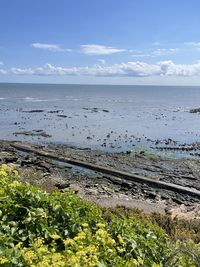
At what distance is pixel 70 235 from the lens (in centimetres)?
695

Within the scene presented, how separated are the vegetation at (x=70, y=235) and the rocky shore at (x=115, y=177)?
12.1 meters

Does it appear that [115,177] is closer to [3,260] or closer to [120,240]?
[120,240]

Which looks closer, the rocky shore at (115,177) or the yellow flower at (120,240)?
the yellow flower at (120,240)

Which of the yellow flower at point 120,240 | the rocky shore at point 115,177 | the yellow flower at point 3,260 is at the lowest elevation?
the rocky shore at point 115,177

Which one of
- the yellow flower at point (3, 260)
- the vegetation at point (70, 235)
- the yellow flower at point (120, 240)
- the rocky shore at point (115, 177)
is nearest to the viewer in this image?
the yellow flower at point (3, 260)

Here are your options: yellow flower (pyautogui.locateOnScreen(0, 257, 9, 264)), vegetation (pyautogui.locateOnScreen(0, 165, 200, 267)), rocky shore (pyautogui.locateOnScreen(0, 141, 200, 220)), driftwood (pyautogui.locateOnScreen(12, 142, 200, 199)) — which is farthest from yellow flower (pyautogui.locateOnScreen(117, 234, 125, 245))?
driftwood (pyautogui.locateOnScreen(12, 142, 200, 199))

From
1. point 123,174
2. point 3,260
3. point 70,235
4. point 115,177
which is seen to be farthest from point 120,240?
point 123,174

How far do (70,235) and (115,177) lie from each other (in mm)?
18940

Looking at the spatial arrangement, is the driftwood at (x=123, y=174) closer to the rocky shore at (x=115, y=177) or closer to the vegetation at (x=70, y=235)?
the rocky shore at (x=115, y=177)

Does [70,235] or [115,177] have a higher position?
[70,235]

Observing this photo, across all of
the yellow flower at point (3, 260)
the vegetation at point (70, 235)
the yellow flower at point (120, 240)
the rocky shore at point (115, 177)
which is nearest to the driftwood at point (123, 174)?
the rocky shore at point (115, 177)

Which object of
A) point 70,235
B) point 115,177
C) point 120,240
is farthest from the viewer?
point 115,177

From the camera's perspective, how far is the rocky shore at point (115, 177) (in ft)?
68.5

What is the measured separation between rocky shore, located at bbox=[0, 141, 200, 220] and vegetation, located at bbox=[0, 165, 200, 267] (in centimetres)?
1211
